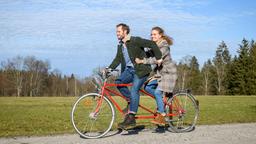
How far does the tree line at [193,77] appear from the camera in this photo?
90.6m

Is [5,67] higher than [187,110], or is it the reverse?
[5,67]

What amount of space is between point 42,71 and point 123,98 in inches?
4650

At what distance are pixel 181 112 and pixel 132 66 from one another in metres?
1.81

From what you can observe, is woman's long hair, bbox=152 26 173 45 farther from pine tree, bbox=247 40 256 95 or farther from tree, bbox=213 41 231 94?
tree, bbox=213 41 231 94

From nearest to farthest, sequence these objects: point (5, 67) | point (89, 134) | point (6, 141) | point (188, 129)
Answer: point (6, 141) → point (89, 134) → point (188, 129) → point (5, 67)

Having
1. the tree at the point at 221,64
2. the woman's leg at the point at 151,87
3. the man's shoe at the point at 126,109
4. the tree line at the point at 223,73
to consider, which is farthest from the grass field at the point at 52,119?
the tree at the point at 221,64

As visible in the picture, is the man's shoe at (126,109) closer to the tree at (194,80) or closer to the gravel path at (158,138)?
the gravel path at (158,138)

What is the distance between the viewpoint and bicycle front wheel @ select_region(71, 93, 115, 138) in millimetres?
8547

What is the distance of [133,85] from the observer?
9062 mm

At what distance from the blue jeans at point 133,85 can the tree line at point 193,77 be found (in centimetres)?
8251

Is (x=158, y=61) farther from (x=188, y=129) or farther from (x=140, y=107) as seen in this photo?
(x=188, y=129)

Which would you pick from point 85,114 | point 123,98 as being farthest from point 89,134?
point 123,98

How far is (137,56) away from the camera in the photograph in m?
8.96

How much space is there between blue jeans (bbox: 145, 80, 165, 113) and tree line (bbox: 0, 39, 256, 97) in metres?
82.2
